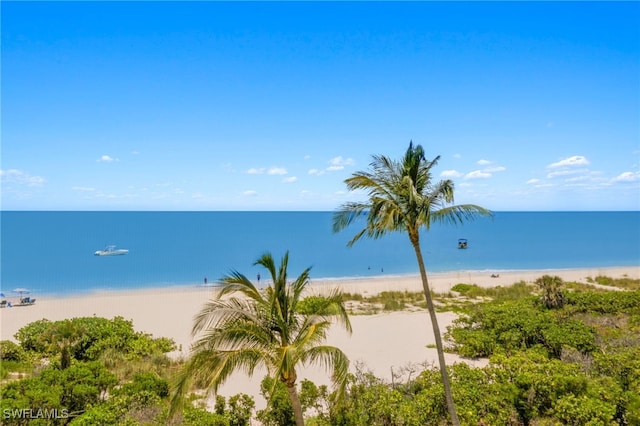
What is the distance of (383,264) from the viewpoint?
5816cm

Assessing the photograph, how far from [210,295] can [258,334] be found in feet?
94.7

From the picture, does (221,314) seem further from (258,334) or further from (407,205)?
(407,205)

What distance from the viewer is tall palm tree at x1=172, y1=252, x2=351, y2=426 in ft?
20.4

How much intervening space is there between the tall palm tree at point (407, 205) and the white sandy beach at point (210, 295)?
18.3 feet

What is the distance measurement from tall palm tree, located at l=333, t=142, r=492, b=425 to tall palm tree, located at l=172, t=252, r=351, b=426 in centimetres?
209

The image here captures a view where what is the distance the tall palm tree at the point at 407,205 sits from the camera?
8195 mm

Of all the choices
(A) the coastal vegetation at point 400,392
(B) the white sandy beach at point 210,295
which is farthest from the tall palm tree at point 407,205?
(B) the white sandy beach at point 210,295

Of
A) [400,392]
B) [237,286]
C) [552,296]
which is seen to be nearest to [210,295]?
→ [552,296]

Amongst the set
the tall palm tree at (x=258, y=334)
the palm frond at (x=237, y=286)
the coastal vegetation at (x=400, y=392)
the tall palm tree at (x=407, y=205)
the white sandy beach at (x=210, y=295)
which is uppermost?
the tall palm tree at (x=407, y=205)

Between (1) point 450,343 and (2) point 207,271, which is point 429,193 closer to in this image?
(1) point 450,343

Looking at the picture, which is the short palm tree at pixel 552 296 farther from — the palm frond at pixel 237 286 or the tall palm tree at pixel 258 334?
the palm frond at pixel 237 286

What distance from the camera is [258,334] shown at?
658 centimetres

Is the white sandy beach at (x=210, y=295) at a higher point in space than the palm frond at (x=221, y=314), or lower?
lower

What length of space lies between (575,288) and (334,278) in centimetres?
2569
